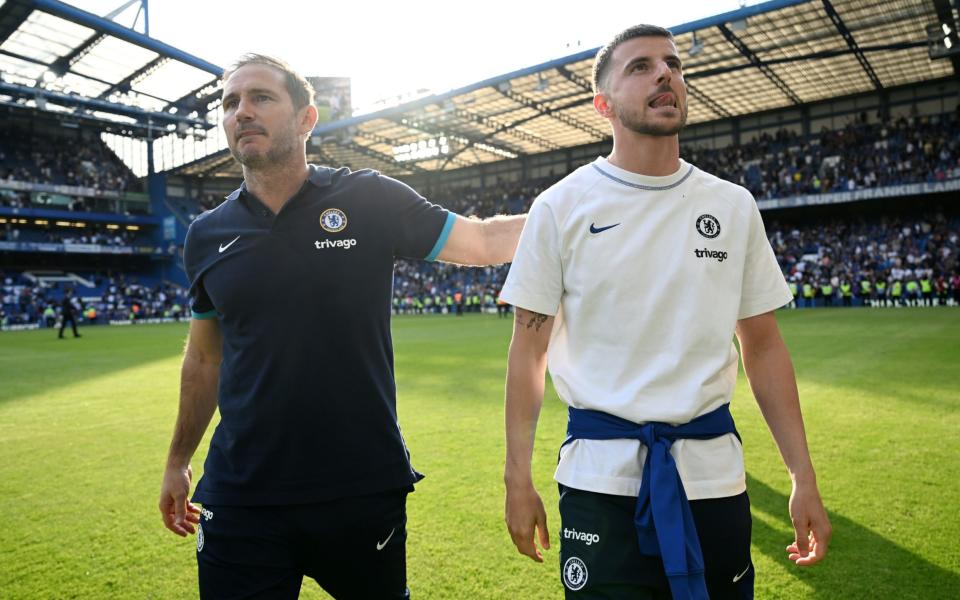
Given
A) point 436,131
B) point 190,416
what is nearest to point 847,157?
point 436,131

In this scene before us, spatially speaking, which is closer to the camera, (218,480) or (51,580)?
(218,480)

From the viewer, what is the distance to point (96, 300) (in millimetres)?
48000

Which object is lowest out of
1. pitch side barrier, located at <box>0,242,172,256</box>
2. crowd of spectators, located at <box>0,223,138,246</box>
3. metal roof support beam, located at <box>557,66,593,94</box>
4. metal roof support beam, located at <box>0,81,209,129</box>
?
pitch side barrier, located at <box>0,242,172,256</box>

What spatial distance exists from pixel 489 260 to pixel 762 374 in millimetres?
1073

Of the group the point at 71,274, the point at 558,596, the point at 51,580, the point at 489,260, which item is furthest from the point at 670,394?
the point at 71,274

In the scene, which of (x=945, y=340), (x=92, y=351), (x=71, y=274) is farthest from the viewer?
(x=71, y=274)

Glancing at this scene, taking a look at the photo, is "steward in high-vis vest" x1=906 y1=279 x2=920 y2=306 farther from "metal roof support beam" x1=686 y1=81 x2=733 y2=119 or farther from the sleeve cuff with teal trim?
the sleeve cuff with teal trim

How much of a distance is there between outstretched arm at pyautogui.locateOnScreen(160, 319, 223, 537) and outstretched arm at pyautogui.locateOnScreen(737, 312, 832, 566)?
2.04m

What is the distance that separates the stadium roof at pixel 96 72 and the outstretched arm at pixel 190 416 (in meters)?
37.2

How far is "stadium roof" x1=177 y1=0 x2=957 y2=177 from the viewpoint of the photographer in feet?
85.2

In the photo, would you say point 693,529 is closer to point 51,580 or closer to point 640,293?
point 640,293

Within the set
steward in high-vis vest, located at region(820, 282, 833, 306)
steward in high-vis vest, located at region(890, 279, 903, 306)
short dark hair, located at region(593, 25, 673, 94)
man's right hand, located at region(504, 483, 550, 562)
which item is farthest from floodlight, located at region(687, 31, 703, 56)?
man's right hand, located at region(504, 483, 550, 562)

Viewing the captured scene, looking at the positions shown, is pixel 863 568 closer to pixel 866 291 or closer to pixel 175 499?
pixel 175 499

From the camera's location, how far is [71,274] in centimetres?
5088
